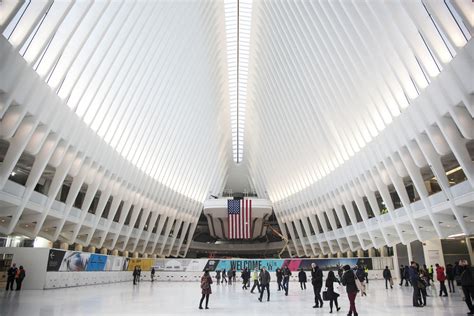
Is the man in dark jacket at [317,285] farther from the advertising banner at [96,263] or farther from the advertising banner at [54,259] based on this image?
the advertising banner at [96,263]

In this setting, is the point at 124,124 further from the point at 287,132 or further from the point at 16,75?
the point at 287,132

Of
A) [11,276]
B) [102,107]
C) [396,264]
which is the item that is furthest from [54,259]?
[396,264]

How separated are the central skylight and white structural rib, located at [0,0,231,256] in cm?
93

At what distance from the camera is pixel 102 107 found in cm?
2223

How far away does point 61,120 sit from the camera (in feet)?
60.1

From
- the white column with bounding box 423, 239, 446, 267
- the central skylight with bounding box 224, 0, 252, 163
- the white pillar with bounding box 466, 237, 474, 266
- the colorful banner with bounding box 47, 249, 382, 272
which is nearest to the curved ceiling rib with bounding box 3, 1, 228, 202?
the central skylight with bounding box 224, 0, 252, 163

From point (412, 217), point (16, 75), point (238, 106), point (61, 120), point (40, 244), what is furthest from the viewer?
point (238, 106)

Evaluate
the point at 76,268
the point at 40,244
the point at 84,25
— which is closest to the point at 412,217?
the point at 76,268

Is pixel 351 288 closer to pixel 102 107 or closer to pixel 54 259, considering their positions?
pixel 54 259

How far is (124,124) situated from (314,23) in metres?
14.6

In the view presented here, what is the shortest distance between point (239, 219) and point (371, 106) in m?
22.3

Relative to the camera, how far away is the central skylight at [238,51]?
99.9ft

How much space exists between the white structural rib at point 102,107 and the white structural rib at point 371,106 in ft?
25.7

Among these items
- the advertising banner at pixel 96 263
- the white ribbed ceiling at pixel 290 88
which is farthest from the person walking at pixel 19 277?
the advertising banner at pixel 96 263
